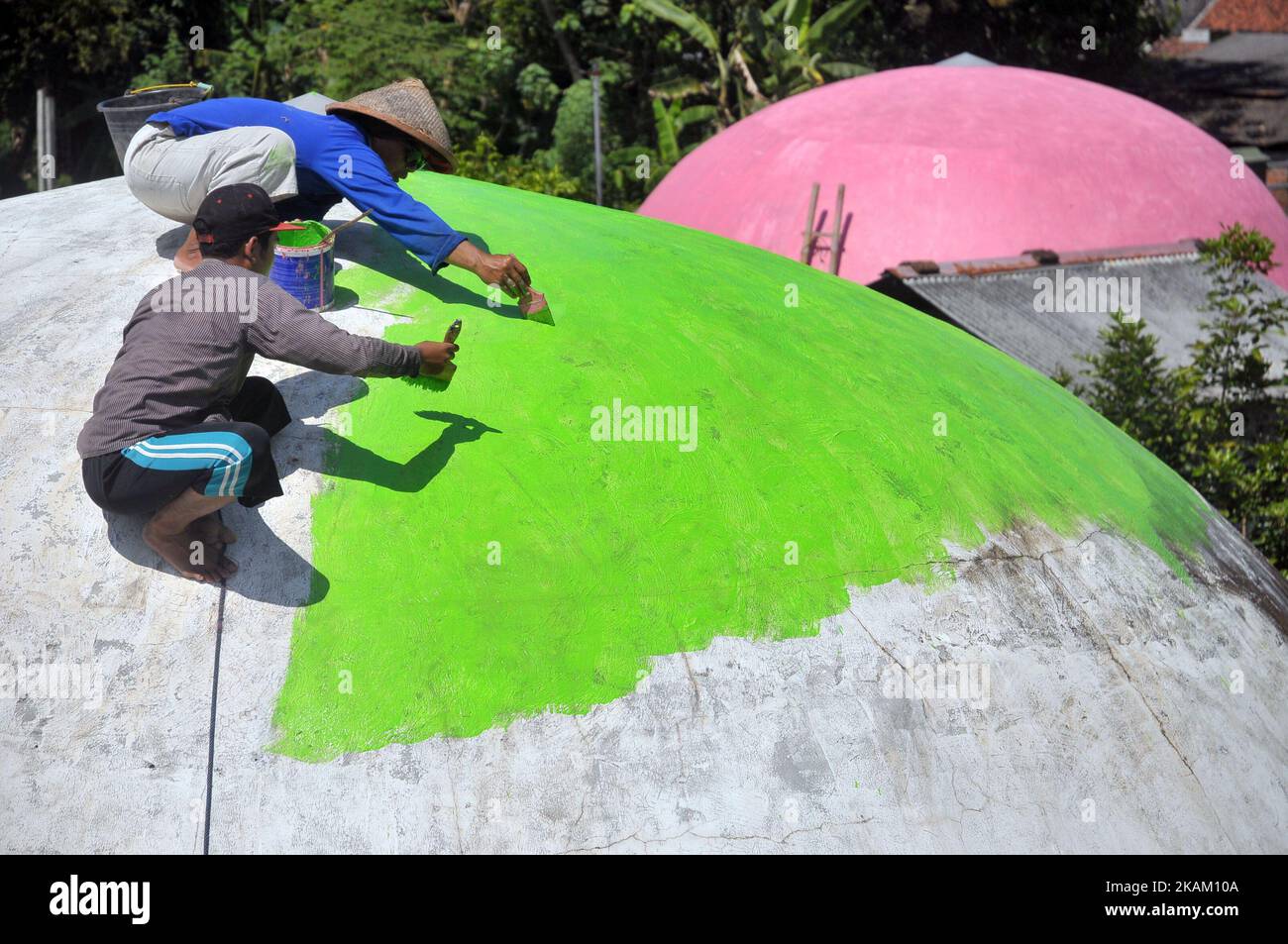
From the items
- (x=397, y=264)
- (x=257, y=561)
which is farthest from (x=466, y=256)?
(x=257, y=561)

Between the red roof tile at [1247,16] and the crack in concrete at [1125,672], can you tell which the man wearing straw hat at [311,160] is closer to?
the crack in concrete at [1125,672]

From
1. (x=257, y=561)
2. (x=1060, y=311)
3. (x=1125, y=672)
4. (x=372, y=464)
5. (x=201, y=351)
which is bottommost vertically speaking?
(x=1060, y=311)

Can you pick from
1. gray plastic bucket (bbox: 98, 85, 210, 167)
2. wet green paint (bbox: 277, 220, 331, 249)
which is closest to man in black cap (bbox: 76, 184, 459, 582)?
wet green paint (bbox: 277, 220, 331, 249)

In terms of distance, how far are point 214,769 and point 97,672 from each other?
19.4 inches

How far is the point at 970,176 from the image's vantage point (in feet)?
46.4

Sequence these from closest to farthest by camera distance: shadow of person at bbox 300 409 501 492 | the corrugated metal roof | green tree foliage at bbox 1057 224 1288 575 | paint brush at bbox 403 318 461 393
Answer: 1. paint brush at bbox 403 318 461 393
2. shadow of person at bbox 300 409 501 492
3. green tree foliage at bbox 1057 224 1288 575
4. the corrugated metal roof

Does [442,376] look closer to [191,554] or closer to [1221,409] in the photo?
[191,554]

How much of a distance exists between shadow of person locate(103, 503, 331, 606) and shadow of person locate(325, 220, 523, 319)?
1469mm

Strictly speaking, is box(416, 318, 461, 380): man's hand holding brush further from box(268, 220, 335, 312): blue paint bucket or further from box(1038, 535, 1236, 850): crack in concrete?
box(1038, 535, 1236, 850): crack in concrete

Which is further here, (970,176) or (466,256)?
(970,176)

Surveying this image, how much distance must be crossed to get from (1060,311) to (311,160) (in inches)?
332

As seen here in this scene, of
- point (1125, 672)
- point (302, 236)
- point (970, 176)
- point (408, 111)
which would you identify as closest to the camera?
point (1125, 672)

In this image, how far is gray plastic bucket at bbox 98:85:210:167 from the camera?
19.5 feet

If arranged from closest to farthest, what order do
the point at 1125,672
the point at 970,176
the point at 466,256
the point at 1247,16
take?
the point at 1125,672
the point at 466,256
the point at 970,176
the point at 1247,16
